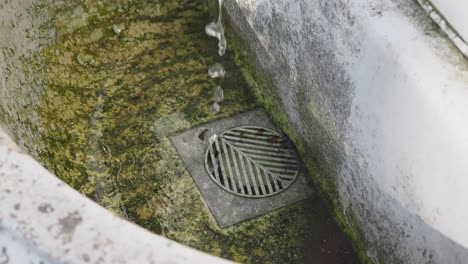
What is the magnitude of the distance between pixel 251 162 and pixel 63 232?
1181 millimetres

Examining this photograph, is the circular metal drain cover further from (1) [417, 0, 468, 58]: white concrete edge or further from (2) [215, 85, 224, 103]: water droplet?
(1) [417, 0, 468, 58]: white concrete edge

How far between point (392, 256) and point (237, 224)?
507 millimetres

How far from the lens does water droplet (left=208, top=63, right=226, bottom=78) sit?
2424mm

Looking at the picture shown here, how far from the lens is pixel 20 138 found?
5.61 ft

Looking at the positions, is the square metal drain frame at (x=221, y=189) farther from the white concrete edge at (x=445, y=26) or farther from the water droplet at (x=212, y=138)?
the white concrete edge at (x=445, y=26)

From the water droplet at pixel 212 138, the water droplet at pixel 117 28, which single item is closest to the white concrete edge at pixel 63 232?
the water droplet at pixel 212 138

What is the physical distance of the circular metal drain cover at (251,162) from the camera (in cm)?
210

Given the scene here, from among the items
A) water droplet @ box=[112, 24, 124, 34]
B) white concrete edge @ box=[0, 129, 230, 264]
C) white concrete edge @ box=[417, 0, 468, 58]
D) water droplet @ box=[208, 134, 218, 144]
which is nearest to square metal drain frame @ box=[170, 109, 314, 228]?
water droplet @ box=[208, 134, 218, 144]

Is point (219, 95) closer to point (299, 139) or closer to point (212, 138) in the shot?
point (212, 138)

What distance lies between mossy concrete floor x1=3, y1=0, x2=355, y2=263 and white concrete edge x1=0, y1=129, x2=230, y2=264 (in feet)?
2.45

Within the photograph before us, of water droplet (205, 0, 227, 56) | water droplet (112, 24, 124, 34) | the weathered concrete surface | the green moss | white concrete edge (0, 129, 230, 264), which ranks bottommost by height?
water droplet (112, 24, 124, 34)

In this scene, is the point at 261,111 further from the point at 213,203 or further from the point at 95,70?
the point at 95,70

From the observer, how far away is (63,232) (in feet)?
3.38

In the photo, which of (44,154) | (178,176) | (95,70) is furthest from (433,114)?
(95,70)
